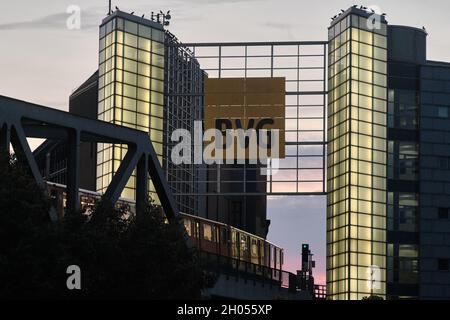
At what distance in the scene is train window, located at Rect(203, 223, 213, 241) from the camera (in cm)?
7371

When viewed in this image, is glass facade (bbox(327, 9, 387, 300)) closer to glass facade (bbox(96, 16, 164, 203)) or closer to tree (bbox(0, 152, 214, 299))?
glass facade (bbox(96, 16, 164, 203))

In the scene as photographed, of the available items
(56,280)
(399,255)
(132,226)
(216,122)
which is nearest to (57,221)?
(56,280)

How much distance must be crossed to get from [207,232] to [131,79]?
1718 inches

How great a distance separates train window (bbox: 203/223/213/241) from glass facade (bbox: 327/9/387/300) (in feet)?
124

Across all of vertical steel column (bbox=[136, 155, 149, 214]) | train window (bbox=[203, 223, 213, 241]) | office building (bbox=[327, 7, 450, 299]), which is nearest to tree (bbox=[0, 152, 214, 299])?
vertical steel column (bbox=[136, 155, 149, 214])

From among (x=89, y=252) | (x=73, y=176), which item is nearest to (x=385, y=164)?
(x=73, y=176)

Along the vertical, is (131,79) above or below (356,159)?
above

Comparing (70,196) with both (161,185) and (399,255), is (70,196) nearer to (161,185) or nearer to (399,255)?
(161,185)

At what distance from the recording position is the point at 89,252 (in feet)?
133

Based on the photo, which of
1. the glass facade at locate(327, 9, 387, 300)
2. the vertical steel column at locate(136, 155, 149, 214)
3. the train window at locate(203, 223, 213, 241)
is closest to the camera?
the vertical steel column at locate(136, 155, 149, 214)

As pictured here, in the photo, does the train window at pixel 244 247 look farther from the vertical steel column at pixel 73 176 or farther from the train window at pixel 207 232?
the vertical steel column at pixel 73 176

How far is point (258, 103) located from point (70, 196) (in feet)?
209

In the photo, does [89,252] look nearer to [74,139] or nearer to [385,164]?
[74,139]

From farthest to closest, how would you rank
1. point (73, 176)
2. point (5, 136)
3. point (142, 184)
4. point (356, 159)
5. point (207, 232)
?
1. point (356, 159)
2. point (207, 232)
3. point (142, 184)
4. point (73, 176)
5. point (5, 136)
